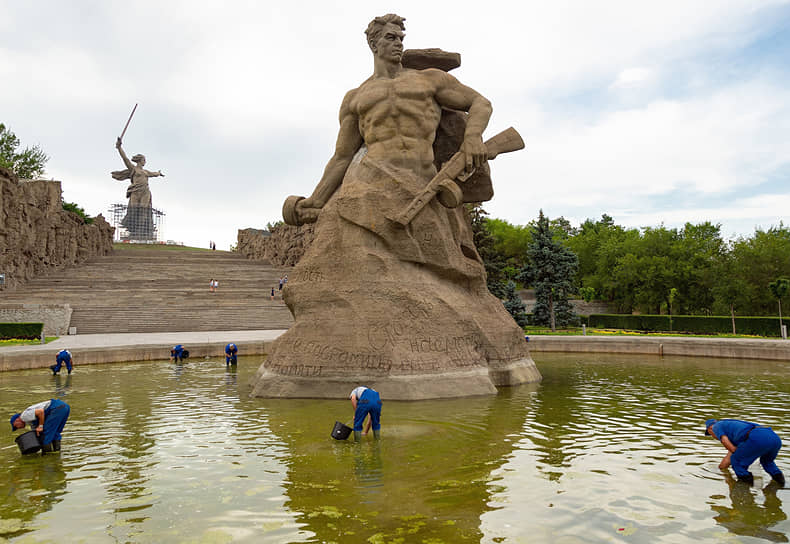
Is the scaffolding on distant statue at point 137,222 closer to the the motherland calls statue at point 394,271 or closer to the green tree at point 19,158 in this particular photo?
the green tree at point 19,158

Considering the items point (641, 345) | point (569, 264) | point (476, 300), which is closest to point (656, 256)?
point (569, 264)

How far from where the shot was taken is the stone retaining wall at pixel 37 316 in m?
23.4

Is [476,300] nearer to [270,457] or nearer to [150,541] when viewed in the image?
[270,457]

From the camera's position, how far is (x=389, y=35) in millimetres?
10031

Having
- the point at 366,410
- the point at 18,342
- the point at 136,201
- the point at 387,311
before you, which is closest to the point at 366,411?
the point at 366,410

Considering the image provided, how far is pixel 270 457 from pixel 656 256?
1545 inches

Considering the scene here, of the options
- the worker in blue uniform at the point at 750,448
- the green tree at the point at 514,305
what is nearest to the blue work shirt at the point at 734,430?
the worker in blue uniform at the point at 750,448

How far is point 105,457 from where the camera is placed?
5.68 m

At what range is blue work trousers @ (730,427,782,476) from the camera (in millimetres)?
4578

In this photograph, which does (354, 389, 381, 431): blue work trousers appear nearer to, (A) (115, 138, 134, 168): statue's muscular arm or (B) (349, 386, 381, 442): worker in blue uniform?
(B) (349, 386, 381, 442): worker in blue uniform

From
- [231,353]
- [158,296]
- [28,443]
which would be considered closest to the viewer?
[28,443]

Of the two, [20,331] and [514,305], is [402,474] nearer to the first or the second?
[20,331]

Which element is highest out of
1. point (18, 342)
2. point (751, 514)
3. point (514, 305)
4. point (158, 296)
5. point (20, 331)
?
point (158, 296)

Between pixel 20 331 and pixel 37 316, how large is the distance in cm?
375
